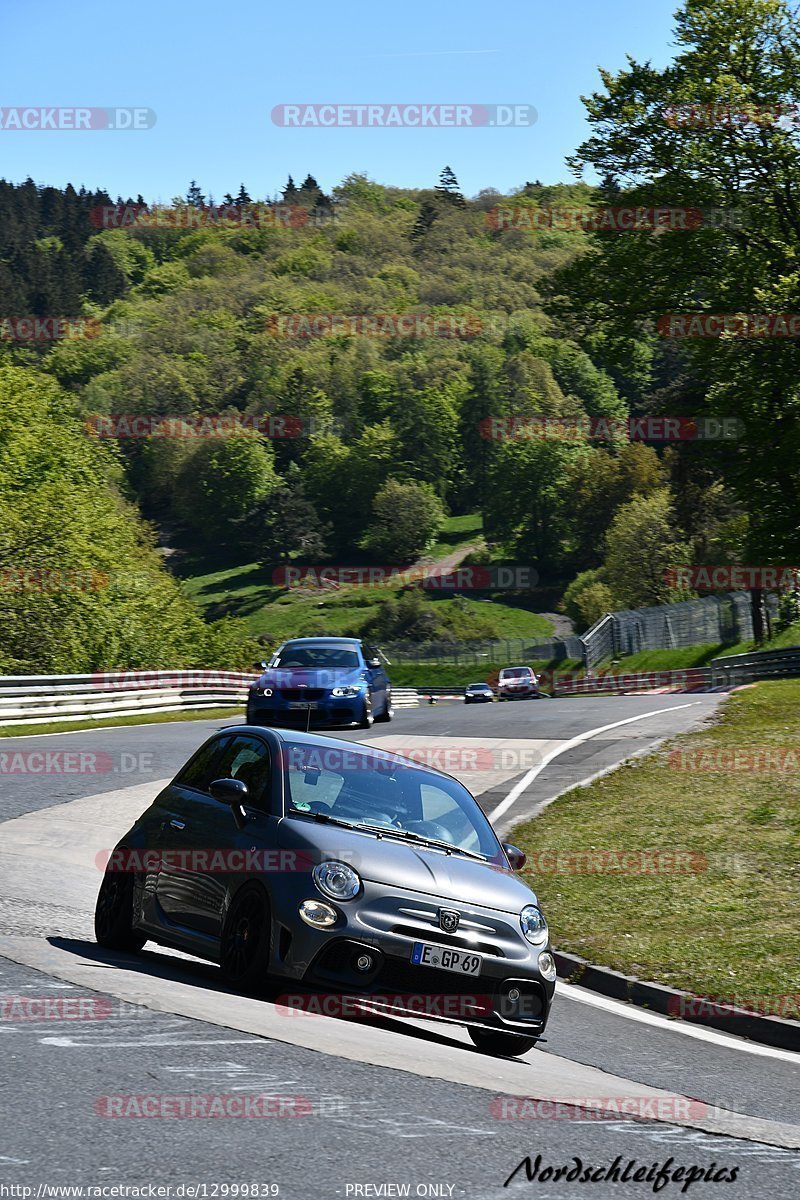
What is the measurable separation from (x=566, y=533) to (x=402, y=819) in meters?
138

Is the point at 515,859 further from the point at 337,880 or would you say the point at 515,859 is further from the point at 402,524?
the point at 402,524

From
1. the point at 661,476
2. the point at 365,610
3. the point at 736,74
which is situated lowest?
the point at 365,610

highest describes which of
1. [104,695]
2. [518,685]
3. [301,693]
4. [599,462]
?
[599,462]

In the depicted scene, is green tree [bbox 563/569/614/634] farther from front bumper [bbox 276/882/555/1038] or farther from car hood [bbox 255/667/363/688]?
front bumper [bbox 276/882/555/1038]

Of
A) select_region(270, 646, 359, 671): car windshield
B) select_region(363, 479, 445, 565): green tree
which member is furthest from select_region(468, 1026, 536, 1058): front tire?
select_region(363, 479, 445, 565): green tree

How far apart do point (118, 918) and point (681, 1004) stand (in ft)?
12.4

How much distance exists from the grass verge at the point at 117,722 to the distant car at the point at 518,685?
18.2 metres

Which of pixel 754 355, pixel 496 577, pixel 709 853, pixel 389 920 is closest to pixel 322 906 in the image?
pixel 389 920

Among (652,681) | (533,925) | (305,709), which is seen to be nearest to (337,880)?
(533,925)

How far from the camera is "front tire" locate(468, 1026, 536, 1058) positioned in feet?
26.8

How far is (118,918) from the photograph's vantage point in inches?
366

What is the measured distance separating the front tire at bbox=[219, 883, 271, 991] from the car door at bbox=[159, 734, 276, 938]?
5.4 inches

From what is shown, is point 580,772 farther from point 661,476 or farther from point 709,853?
point 661,476

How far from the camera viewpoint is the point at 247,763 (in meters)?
9.16
